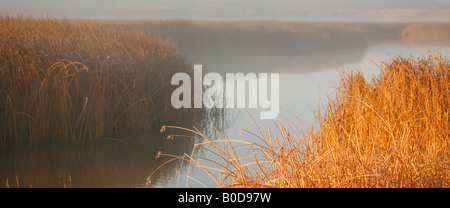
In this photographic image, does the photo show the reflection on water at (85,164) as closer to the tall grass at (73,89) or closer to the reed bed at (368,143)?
the tall grass at (73,89)

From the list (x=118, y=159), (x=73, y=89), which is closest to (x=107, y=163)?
(x=118, y=159)

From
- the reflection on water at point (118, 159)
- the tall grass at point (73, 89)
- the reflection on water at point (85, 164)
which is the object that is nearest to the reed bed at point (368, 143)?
the reflection on water at point (118, 159)

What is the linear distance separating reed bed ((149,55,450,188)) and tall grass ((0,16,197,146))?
1.22m

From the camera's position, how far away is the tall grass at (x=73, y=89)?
14.9ft

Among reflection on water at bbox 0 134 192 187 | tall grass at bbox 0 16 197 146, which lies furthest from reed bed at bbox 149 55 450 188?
tall grass at bbox 0 16 197 146

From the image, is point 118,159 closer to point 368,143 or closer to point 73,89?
point 73,89

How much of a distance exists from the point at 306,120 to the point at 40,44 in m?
3.05

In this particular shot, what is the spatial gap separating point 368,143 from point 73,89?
300 centimetres

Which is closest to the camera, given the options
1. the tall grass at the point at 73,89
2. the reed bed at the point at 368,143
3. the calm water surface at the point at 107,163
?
the reed bed at the point at 368,143

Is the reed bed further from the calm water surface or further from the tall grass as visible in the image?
the tall grass

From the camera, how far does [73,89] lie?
497cm

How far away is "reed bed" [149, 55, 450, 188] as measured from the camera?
2.36 m

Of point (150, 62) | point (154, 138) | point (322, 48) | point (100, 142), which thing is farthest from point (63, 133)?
point (322, 48)

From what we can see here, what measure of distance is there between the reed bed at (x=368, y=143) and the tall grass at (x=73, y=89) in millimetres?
1216
